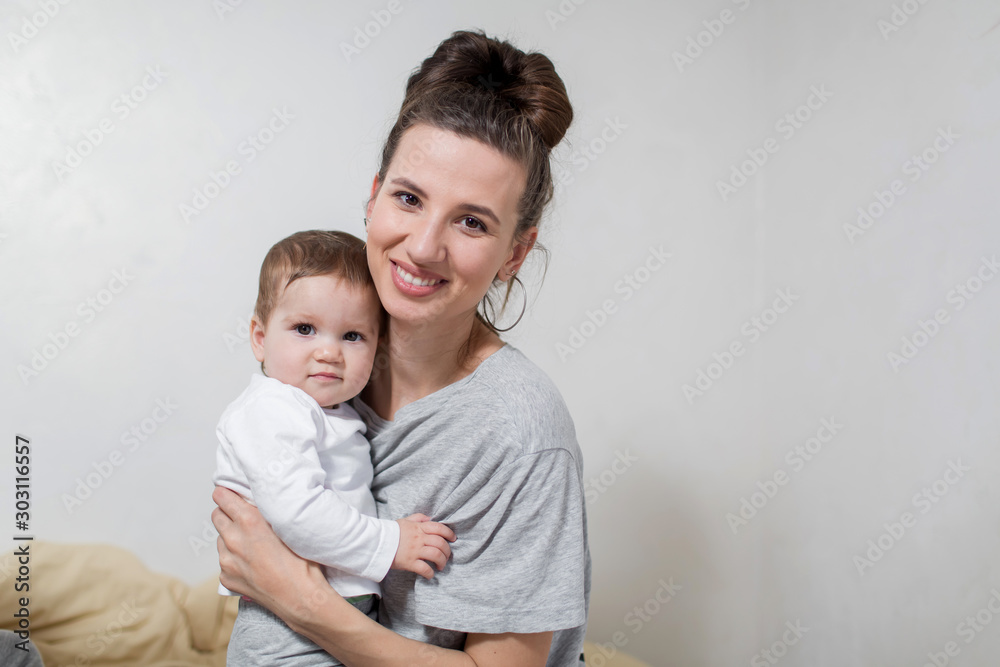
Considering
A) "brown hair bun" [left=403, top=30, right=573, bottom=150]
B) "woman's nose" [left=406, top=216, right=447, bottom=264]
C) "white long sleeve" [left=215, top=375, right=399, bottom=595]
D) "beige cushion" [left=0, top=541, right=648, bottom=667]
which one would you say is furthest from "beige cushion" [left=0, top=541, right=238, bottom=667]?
"brown hair bun" [left=403, top=30, right=573, bottom=150]

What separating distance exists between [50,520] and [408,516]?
1.79 m

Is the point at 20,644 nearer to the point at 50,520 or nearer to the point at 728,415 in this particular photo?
the point at 50,520

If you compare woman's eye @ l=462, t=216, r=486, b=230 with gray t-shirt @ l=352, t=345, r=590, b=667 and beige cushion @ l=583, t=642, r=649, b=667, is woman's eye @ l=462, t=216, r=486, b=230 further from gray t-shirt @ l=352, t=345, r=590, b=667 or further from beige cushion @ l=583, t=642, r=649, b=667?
beige cushion @ l=583, t=642, r=649, b=667

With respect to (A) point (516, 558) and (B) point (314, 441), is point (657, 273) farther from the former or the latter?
(B) point (314, 441)

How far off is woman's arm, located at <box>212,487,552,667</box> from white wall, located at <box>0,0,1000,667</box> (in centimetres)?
136

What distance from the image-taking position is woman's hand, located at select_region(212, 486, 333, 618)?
135cm

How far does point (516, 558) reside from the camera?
1387mm

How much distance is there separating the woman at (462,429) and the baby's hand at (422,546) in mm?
28

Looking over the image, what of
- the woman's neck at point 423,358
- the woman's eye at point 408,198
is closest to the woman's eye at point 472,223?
the woman's eye at point 408,198

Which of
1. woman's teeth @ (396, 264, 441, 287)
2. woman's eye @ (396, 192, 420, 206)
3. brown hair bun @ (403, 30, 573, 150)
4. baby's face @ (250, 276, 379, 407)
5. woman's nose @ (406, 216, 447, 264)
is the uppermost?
brown hair bun @ (403, 30, 573, 150)

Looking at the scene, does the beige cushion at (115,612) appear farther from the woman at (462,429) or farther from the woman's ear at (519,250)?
the woman's ear at (519,250)

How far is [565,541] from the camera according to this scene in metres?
1.41

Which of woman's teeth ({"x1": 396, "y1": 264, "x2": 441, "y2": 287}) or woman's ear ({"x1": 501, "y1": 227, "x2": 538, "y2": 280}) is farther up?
woman's ear ({"x1": 501, "y1": 227, "x2": 538, "y2": 280})

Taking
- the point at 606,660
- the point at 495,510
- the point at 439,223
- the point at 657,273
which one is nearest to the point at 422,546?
the point at 495,510
